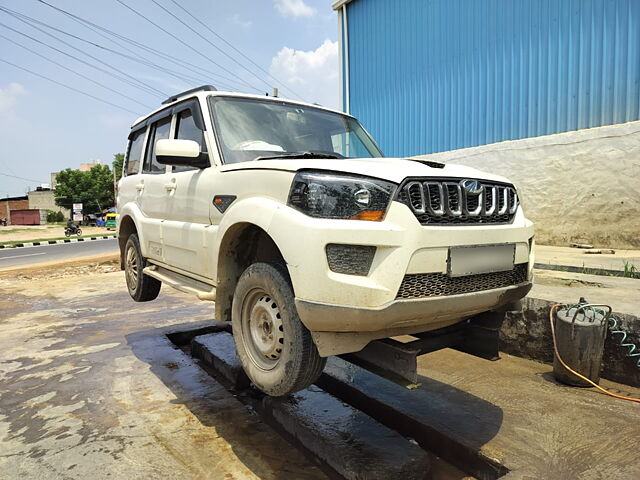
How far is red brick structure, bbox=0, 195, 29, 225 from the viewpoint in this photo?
2141 inches

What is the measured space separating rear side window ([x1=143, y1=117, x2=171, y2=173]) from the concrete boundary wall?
7431 mm

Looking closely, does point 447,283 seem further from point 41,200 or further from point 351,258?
point 41,200

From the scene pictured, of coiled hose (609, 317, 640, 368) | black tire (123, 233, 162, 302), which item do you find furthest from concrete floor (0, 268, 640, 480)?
black tire (123, 233, 162, 302)

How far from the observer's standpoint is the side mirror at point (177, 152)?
255 centimetres

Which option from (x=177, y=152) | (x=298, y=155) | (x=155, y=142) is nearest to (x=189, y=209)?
(x=177, y=152)

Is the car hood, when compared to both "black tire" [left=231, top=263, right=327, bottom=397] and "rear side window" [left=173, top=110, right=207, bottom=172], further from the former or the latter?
"rear side window" [left=173, top=110, right=207, bottom=172]

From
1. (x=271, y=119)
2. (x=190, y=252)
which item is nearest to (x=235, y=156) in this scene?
(x=271, y=119)

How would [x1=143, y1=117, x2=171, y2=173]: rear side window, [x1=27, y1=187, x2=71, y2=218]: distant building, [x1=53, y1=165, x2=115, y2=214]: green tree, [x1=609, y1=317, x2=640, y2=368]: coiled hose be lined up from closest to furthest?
[x1=609, y1=317, x2=640, y2=368]: coiled hose < [x1=143, y1=117, x2=171, y2=173]: rear side window < [x1=53, y1=165, x2=115, y2=214]: green tree < [x1=27, y1=187, x2=71, y2=218]: distant building

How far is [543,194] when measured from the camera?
8828mm

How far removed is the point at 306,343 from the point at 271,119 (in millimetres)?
1617

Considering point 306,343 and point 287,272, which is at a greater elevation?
point 287,272

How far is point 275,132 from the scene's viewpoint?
289cm

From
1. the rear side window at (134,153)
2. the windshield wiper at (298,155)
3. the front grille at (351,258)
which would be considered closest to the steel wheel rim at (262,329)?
the front grille at (351,258)

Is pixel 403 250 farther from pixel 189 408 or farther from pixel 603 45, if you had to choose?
pixel 603 45
